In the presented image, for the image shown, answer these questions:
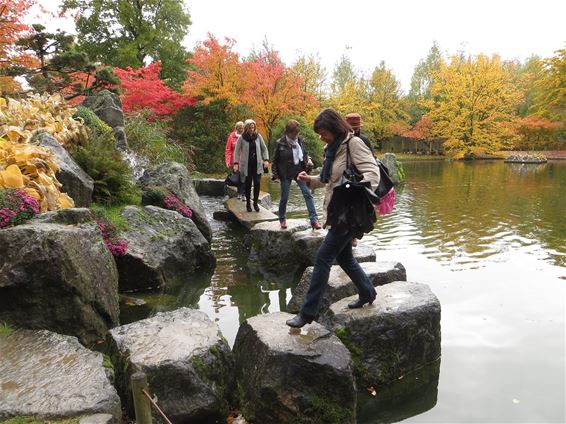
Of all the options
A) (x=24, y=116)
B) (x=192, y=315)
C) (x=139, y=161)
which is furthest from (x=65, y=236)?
(x=139, y=161)

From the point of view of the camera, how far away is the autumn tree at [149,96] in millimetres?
17250

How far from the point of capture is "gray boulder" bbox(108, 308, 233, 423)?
3.19 metres

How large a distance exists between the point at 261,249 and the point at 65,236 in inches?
138

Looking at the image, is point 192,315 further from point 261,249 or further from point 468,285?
point 468,285

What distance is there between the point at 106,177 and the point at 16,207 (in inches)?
99.1

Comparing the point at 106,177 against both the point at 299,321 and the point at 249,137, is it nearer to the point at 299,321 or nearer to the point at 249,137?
the point at 249,137

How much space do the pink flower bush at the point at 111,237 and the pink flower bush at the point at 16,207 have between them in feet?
3.22

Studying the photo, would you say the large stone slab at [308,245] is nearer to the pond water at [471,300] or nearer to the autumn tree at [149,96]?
the pond water at [471,300]

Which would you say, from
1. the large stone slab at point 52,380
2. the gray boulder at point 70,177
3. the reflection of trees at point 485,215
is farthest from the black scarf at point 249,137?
the large stone slab at point 52,380

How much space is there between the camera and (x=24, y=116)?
7.95 m

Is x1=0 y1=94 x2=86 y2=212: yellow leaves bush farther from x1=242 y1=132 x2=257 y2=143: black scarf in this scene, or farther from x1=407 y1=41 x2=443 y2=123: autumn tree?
x1=407 y1=41 x2=443 y2=123: autumn tree

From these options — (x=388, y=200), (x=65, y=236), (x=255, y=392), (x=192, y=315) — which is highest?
(x=388, y=200)

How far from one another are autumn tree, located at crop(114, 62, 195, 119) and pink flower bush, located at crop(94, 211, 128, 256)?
11416 millimetres

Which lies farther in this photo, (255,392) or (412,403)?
(412,403)
